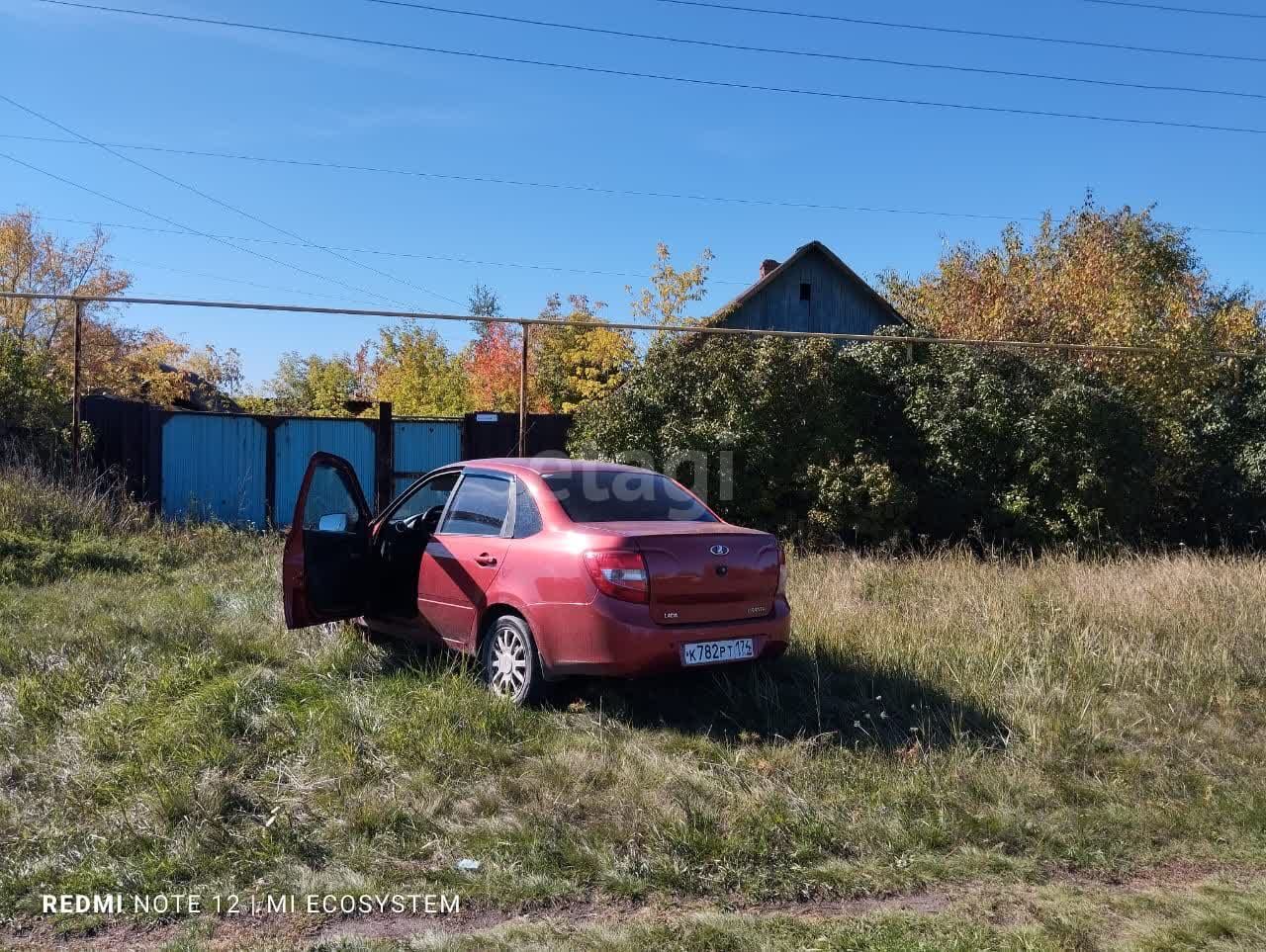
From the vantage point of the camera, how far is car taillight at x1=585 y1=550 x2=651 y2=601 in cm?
504

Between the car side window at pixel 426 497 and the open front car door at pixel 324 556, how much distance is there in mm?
340

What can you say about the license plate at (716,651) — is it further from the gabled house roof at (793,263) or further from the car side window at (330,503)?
the gabled house roof at (793,263)

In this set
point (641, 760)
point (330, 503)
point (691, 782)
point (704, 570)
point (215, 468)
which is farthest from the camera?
point (215, 468)

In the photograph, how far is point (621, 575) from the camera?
5.04 metres

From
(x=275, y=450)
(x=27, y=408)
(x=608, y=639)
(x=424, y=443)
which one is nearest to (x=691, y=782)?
(x=608, y=639)

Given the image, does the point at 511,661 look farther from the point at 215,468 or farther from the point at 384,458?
the point at 215,468

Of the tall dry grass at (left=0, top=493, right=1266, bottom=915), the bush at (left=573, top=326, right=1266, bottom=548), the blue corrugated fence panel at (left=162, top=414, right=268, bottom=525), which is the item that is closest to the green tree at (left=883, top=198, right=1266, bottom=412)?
the bush at (left=573, top=326, right=1266, bottom=548)

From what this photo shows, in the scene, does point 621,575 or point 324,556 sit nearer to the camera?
point 621,575

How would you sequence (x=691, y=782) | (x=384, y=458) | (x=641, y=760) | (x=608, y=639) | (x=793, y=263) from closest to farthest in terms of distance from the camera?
1. (x=691, y=782)
2. (x=641, y=760)
3. (x=608, y=639)
4. (x=384, y=458)
5. (x=793, y=263)

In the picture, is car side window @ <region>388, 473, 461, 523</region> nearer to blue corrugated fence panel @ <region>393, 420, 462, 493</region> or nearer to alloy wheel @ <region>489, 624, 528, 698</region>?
alloy wheel @ <region>489, 624, 528, 698</region>

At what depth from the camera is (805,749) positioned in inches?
193

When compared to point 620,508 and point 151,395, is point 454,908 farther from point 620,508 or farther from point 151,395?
point 151,395

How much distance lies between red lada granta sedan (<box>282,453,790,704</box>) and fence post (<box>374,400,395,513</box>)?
6.61 meters

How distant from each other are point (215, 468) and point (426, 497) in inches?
299
